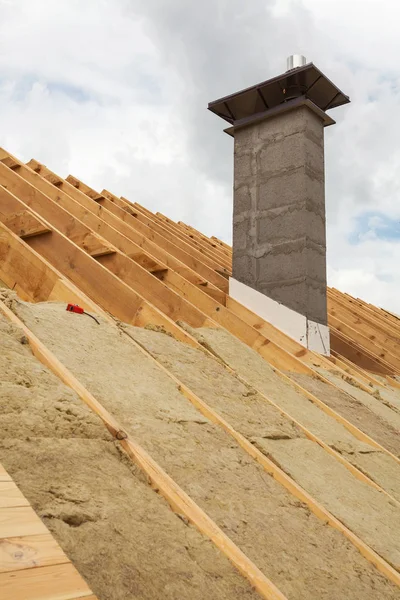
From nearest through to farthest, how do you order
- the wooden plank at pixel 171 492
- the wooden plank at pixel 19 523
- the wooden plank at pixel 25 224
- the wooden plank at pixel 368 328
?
the wooden plank at pixel 19 523, the wooden plank at pixel 171 492, the wooden plank at pixel 25 224, the wooden plank at pixel 368 328

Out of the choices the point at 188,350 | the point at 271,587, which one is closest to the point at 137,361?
the point at 188,350

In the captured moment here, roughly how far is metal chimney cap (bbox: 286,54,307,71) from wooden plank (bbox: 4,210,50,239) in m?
3.22

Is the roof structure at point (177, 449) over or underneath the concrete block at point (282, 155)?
underneath

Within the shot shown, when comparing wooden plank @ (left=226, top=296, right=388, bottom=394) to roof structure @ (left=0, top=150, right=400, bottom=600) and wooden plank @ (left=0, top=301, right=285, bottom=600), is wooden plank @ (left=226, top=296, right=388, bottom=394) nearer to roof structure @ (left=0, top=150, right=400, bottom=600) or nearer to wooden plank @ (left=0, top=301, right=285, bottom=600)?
roof structure @ (left=0, top=150, right=400, bottom=600)

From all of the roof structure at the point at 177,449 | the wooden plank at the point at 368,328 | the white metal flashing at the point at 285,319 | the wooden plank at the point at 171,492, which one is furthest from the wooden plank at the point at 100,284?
the wooden plank at the point at 368,328

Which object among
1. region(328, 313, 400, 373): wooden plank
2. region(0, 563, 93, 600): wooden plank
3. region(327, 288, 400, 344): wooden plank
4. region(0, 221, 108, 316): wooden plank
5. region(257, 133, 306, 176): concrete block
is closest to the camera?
region(0, 563, 93, 600): wooden plank

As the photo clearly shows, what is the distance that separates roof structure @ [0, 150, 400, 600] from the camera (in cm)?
159

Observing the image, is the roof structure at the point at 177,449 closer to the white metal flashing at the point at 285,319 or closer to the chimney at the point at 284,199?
the white metal flashing at the point at 285,319

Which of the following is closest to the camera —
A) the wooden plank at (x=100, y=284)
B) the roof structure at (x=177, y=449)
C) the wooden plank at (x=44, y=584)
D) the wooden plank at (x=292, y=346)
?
the wooden plank at (x=44, y=584)

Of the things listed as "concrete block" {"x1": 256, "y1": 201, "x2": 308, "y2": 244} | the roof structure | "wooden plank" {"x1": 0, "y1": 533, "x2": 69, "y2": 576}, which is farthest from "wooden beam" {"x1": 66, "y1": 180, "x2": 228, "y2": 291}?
"wooden plank" {"x1": 0, "y1": 533, "x2": 69, "y2": 576}

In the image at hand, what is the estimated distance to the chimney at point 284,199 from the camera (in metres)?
5.46

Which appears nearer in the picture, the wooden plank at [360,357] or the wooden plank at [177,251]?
the wooden plank at [177,251]

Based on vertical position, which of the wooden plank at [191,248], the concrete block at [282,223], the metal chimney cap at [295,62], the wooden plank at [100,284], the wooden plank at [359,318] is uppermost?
the metal chimney cap at [295,62]

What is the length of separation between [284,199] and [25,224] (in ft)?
8.61
